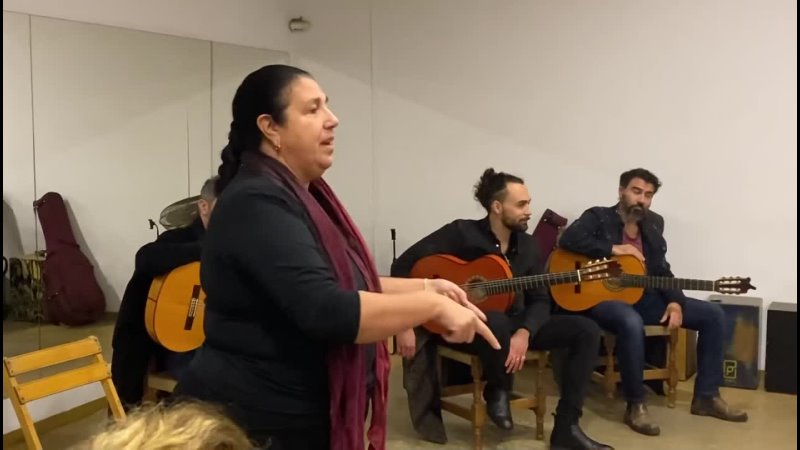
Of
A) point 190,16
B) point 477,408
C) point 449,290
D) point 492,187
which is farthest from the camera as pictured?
point 190,16

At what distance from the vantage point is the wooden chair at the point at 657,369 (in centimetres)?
381

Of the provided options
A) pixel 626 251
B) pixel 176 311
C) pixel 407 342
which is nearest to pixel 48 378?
pixel 176 311

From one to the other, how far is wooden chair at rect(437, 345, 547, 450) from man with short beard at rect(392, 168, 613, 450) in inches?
1.6

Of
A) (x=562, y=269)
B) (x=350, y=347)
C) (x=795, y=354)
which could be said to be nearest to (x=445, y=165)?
(x=562, y=269)

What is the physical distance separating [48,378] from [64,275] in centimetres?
82

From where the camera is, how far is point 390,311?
1.36m

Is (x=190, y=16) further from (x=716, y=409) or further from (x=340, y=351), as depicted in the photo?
(x=340, y=351)

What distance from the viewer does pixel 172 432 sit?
49.0 inches

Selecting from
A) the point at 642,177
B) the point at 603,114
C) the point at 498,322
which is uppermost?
the point at 603,114

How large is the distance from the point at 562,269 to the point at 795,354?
124cm

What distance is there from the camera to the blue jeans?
3.65m

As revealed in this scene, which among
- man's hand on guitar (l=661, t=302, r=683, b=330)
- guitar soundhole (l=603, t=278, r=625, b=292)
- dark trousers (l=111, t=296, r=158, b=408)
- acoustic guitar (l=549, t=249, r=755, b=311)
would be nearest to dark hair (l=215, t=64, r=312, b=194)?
dark trousers (l=111, t=296, r=158, b=408)

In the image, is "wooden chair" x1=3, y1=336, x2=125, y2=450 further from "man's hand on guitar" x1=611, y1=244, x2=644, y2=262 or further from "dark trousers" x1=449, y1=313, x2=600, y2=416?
"man's hand on guitar" x1=611, y1=244, x2=644, y2=262

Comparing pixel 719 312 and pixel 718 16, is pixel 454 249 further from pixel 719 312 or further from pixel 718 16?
pixel 718 16
